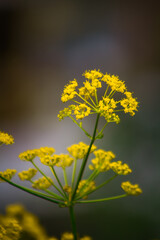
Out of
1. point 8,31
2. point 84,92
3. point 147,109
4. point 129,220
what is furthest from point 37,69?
point 84,92

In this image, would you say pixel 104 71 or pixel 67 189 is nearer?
pixel 67 189

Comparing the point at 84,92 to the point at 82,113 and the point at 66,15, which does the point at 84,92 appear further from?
the point at 66,15

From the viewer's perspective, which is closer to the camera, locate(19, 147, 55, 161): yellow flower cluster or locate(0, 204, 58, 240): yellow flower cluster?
locate(0, 204, 58, 240): yellow flower cluster

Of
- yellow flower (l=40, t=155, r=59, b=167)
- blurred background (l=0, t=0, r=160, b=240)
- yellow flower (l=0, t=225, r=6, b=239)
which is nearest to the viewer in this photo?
yellow flower (l=0, t=225, r=6, b=239)

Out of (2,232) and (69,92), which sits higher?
(69,92)

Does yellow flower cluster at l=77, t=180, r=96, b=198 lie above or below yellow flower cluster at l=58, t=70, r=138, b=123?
below

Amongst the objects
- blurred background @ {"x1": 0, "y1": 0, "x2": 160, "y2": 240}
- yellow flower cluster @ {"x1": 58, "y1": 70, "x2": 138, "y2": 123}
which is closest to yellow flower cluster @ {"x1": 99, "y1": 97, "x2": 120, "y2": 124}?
yellow flower cluster @ {"x1": 58, "y1": 70, "x2": 138, "y2": 123}

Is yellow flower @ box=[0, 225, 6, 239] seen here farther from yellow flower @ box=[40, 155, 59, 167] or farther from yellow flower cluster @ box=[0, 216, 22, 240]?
yellow flower @ box=[40, 155, 59, 167]

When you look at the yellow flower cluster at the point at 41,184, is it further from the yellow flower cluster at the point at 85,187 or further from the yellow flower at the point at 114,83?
the yellow flower at the point at 114,83

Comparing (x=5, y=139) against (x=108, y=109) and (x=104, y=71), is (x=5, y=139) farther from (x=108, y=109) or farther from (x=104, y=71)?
(x=104, y=71)

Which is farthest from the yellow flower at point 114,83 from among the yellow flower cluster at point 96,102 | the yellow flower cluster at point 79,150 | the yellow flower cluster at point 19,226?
the yellow flower cluster at point 19,226

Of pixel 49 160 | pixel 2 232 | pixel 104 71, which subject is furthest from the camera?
pixel 104 71

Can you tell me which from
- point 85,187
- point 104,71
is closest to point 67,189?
point 85,187

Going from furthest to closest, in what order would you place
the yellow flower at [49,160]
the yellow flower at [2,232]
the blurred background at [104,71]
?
the blurred background at [104,71], the yellow flower at [49,160], the yellow flower at [2,232]
